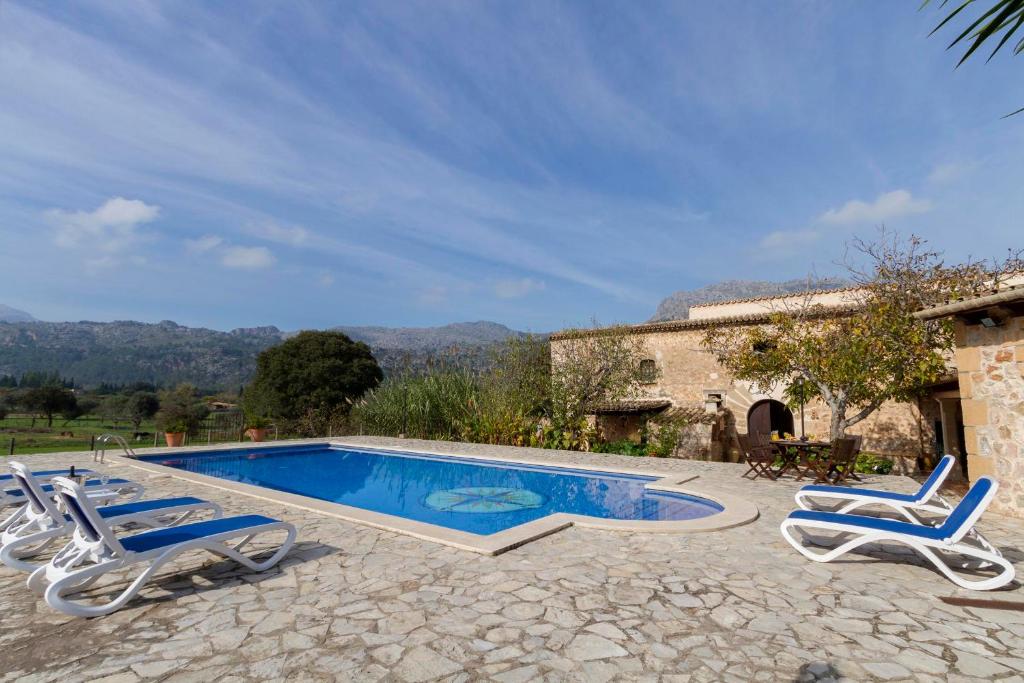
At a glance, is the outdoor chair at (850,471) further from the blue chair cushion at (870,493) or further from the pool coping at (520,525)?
the blue chair cushion at (870,493)

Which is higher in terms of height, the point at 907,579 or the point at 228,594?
the point at 907,579

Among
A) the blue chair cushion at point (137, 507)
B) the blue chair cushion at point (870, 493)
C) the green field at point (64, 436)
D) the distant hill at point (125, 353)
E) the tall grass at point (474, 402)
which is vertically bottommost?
the green field at point (64, 436)

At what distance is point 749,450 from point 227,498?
751 cm

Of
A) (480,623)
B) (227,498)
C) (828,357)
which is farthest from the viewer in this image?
(828,357)

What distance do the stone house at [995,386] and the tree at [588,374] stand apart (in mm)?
8614

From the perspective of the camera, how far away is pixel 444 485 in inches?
394

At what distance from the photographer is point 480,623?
329cm

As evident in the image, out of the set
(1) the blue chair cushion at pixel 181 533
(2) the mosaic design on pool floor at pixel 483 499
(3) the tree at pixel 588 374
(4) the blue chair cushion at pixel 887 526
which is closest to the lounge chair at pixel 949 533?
(4) the blue chair cushion at pixel 887 526

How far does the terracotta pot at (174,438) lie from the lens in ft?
46.2

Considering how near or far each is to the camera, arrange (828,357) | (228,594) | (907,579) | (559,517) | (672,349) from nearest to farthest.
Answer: (228,594)
(907,579)
(559,517)
(828,357)
(672,349)

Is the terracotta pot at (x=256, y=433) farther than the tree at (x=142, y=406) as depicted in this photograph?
No

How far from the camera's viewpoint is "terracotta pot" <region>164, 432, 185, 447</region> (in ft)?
46.2

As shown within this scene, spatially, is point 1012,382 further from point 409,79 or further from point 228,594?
point 409,79

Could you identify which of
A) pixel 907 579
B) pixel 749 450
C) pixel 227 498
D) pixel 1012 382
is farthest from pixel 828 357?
pixel 227 498
